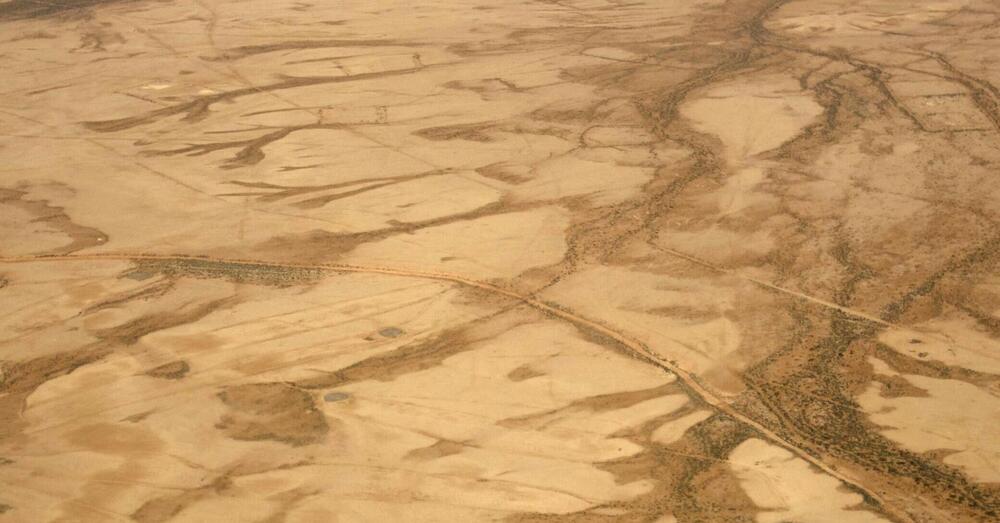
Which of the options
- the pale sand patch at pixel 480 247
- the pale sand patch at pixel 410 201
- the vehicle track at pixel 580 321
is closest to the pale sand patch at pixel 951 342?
the vehicle track at pixel 580 321

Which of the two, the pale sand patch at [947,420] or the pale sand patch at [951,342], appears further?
the pale sand patch at [951,342]

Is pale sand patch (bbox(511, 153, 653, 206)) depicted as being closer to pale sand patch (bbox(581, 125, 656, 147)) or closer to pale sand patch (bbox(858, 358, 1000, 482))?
pale sand patch (bbox(581, 125, 656, 147))

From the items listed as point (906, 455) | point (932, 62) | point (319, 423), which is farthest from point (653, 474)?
point (932, 62)

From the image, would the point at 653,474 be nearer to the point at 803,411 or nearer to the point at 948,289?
the point at 803,411

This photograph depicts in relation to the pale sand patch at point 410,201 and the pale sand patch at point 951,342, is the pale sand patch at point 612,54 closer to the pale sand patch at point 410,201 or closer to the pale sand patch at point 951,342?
the pale sand patch at point 410,201

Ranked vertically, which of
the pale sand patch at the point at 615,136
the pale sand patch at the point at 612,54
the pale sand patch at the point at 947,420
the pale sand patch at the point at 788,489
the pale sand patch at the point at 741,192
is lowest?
the pale sand patch at the point at 788,489
